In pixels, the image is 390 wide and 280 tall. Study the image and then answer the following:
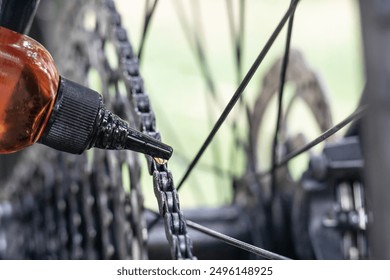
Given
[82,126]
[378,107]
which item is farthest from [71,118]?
[378,107]

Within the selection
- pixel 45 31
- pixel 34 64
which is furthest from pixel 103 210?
pixel 45 31

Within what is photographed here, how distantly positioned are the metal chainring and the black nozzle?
27mm

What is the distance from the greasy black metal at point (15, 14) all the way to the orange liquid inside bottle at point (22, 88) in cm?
1

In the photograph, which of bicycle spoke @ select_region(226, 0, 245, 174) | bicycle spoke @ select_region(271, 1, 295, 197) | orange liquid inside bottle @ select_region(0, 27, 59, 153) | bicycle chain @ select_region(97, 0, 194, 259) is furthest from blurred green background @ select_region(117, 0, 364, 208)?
orange liquid inside bottle @ select_region(0, 27, 59, 153)

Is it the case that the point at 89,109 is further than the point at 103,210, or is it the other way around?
the point at 103,210

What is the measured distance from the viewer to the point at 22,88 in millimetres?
289

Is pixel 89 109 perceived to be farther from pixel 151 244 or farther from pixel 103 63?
pixel 151 244

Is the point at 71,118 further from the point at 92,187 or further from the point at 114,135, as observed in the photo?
the point at 92,187

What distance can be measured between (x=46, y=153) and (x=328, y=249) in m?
0.24

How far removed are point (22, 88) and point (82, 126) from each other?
3cm

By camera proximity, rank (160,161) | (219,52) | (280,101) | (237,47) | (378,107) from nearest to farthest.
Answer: (378,107) < (160,161) < (280,101) < (237,47) < (219,52)

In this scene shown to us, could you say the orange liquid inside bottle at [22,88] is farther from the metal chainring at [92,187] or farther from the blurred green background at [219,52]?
the blurred green background at [219,52]

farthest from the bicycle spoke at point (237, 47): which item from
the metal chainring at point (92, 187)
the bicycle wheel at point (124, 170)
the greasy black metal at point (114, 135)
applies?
the greasy black metal at point (114, 135)
